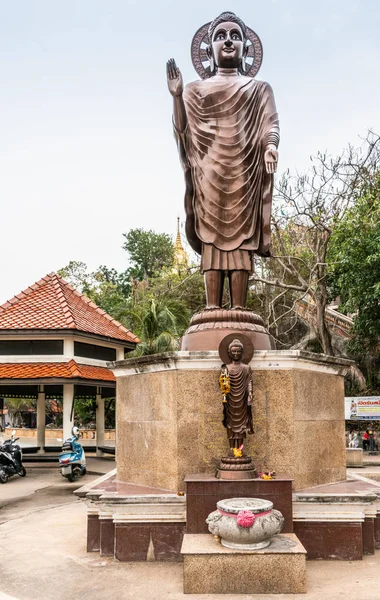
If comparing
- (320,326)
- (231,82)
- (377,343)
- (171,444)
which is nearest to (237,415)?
(171,444)

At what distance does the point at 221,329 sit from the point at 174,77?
308 cm

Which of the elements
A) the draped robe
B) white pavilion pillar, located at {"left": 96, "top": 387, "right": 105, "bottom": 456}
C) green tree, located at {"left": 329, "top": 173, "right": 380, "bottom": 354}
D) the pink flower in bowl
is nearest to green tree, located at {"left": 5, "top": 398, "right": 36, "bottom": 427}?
white pavilion pillar, located at {"left": 96, "top": 387, "right": 105, "bottom": 456}

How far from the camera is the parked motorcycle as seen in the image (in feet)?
45.6

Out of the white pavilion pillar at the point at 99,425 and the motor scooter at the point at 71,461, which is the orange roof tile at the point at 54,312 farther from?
the motor scooter at the point at 71,461

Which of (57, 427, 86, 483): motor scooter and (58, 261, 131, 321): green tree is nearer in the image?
(57, 427, 86, 483): motor scooter

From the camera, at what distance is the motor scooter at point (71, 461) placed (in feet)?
44.7

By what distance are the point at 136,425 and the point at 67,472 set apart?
7419 millimetres

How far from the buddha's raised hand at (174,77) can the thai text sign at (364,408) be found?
13.5 metres

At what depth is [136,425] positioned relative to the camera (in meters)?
6.98

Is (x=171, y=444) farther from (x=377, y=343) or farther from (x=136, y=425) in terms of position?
(x=377, y=343)

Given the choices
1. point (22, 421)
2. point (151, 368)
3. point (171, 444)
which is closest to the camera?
point (171, 444)

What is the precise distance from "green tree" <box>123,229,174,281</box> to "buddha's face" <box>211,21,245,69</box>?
93.3 feet

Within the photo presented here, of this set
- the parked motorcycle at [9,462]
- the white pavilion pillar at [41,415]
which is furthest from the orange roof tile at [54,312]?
the parked motorcycle at [9,462]

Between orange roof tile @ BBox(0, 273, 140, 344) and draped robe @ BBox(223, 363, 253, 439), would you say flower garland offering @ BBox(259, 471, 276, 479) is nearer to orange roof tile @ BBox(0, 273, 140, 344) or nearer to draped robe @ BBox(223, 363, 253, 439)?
draped robe @ BBox(223, 363, 253, 439)
